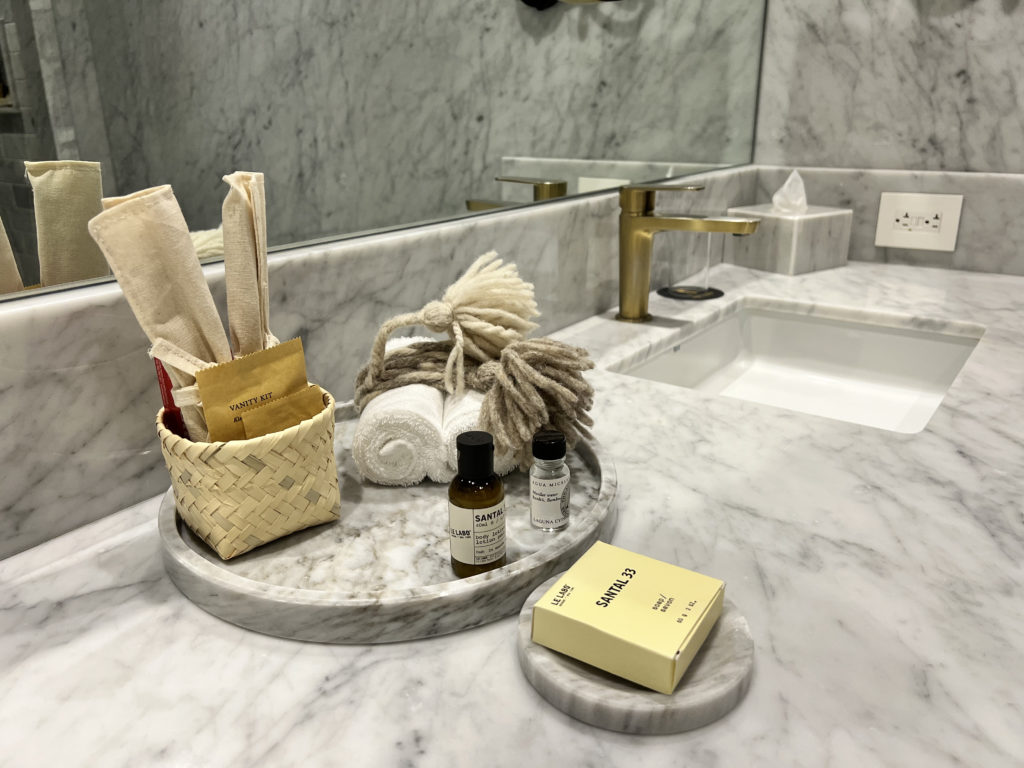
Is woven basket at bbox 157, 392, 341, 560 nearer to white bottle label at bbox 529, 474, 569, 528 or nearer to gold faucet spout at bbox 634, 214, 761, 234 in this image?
white bottle label at bbox 529, 474, 569, 528

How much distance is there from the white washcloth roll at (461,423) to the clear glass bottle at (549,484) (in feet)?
0.21

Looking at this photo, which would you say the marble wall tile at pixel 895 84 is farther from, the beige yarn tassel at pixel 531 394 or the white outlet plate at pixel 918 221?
the beige yarn tassel at pixel 531 394

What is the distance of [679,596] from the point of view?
1.49 feet

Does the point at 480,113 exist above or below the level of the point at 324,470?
above

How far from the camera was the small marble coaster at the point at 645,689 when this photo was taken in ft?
1.33

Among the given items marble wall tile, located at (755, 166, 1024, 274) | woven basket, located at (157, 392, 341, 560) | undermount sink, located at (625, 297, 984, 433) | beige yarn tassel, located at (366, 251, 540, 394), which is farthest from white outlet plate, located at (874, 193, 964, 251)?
woven basket, located at (157, 392, 341, 560)

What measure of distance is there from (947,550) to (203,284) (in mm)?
579

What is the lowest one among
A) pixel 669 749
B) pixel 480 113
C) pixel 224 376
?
pixel 669 749

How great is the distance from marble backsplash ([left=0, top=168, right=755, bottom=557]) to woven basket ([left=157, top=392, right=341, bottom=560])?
105 millimetres

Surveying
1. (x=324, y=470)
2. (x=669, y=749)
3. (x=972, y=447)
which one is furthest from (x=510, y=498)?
(x=972, y=447)

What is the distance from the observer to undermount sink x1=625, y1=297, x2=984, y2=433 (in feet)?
3.77

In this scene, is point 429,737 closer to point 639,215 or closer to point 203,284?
point 203,284

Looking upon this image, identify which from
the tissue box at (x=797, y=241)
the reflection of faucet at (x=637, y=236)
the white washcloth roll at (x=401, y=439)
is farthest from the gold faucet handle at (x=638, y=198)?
the white washcloth roll at (x=401, y=439)

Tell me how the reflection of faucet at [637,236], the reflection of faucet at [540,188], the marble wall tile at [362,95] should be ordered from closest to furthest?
the marble wall tile at [362,95], the reflection of faucet at [540,188], the reflection of faucet at [637,236]
